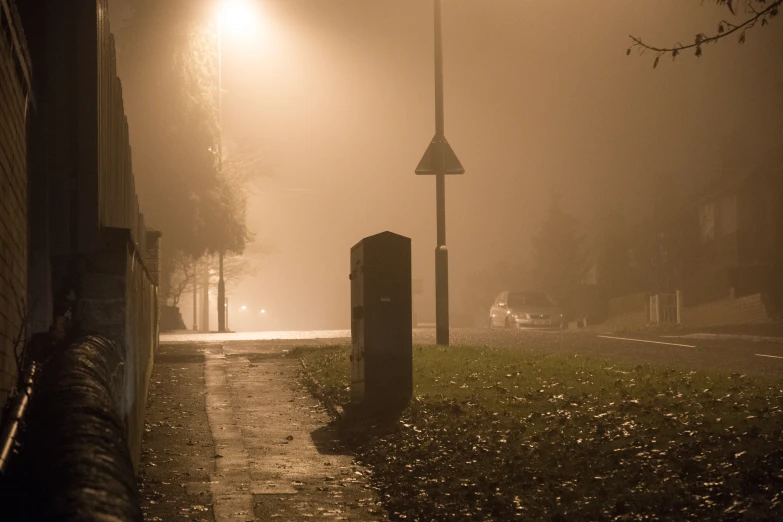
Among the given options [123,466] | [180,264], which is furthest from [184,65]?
[123,466]

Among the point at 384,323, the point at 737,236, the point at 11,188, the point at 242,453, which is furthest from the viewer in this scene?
the point at 737,236

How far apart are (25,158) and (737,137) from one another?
189 feet

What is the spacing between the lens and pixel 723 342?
70.3ft

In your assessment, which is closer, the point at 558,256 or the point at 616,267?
the point at 616,267

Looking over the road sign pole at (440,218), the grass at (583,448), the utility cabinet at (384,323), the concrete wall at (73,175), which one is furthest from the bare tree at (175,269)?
Answer: the concrete wall at (73,175)

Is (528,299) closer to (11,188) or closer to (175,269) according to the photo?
(175,269)

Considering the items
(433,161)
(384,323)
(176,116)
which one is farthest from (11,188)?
(176,116)

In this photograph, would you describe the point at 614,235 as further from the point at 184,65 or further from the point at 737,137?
the point at 184,65

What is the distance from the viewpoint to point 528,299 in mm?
35188

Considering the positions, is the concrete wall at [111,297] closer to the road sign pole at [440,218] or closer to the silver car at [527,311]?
the road sign pole at [440,218]

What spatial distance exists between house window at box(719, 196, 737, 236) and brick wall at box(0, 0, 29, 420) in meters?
48.7

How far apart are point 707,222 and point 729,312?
20621 mm

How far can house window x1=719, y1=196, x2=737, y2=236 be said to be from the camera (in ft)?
170

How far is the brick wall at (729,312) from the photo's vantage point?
110 ft
